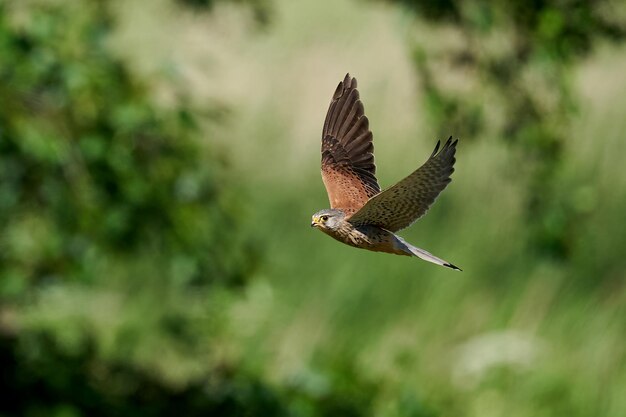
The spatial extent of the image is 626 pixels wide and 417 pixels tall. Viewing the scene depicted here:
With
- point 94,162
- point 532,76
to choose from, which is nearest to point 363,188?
point 94,162

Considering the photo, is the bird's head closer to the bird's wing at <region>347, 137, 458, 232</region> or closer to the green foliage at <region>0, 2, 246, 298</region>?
the bird's wing at <region>347, 137, 458, 232</region>

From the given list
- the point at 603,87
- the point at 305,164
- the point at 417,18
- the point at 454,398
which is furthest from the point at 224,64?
the point at 417,18

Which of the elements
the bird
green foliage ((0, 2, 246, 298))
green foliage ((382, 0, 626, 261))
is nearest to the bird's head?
the bird

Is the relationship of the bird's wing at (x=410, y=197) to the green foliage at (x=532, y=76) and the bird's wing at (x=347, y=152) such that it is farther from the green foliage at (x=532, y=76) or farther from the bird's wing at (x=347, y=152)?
the green foliage at (x=532, y=76)

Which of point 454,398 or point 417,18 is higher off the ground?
point 417,18

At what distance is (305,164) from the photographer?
262 inches

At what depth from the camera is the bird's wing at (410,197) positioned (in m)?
1.46

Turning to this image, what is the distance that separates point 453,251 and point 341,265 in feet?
1.67

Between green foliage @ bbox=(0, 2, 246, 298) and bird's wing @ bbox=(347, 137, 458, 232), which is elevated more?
green foliage @ bbox=(0, 2, 246, 298)

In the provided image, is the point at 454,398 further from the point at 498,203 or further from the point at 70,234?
the point at 70,234

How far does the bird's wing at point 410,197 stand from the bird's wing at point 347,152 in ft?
0.71

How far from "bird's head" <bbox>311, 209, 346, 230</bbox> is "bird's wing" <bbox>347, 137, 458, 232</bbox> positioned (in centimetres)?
3

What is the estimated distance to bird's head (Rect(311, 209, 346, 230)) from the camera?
1593mm

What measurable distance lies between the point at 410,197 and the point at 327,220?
0.13 m
